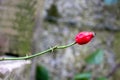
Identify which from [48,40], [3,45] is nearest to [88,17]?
[48,40]

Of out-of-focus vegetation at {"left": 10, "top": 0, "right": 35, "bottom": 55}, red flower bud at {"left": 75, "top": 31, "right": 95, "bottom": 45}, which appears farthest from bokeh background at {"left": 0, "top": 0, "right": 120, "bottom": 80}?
red flower bud at {"left": 75, "top": 31, "right": 95, "bottom": 45}

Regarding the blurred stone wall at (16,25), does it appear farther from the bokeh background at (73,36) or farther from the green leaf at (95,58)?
the green leaf at (95,58)

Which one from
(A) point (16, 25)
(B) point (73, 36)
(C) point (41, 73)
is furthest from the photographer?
(B) point (73, 36)

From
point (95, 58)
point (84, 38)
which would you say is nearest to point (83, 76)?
point (95, 58)

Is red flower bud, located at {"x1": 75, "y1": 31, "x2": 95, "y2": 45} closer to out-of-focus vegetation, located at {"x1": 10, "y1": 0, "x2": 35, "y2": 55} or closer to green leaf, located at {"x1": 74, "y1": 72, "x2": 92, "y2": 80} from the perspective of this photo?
out-of-focus vegetation, located at {"x1": 10, "y1": 0, "x2": 35, "y2": 55}

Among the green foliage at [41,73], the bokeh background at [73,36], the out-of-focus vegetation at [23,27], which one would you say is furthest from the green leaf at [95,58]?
the out-of-focus vegetation at [23,27]

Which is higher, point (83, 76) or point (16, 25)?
point (16, 25)

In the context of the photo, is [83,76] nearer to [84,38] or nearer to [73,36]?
[73,36]
